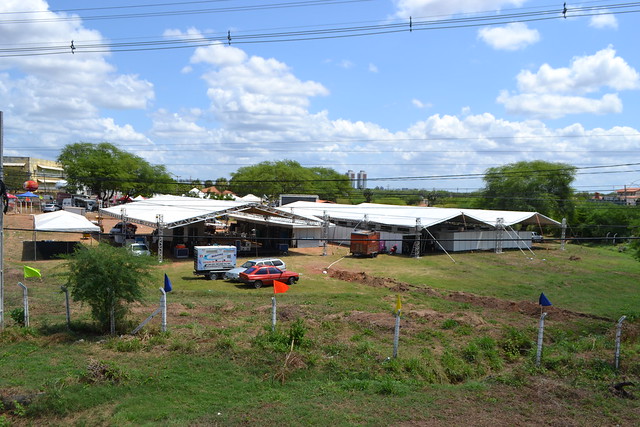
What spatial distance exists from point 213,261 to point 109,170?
168ft

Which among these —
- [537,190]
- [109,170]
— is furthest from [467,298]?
[109,170]

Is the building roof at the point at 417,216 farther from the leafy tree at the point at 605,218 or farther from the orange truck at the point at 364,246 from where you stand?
the leafy tree at the point at 605,218

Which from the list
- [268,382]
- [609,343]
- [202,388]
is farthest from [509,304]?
[202,388]

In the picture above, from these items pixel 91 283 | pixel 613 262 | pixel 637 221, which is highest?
pixel 637 221

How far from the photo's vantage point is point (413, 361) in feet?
43.3

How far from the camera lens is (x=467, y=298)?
83.0ft

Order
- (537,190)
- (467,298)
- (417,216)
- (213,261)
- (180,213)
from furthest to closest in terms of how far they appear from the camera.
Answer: (537,190) → (417,216) → (180,213) → (213,261) → (467,298)

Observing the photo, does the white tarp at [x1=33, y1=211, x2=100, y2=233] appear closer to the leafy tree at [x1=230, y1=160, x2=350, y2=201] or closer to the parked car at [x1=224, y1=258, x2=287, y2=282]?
the parked car at [x1=224, y1=258, x2=287, y2=282]

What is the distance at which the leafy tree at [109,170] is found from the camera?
7350 cm

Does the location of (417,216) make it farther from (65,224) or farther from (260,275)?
(65,224)

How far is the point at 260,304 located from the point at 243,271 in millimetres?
6802

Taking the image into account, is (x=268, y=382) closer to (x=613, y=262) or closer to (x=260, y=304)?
(x=260, y=304)

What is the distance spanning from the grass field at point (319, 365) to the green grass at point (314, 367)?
46 mm

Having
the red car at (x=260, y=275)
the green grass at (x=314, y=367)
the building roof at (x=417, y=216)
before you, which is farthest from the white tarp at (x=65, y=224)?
the building roof at (x=417, y=216)
